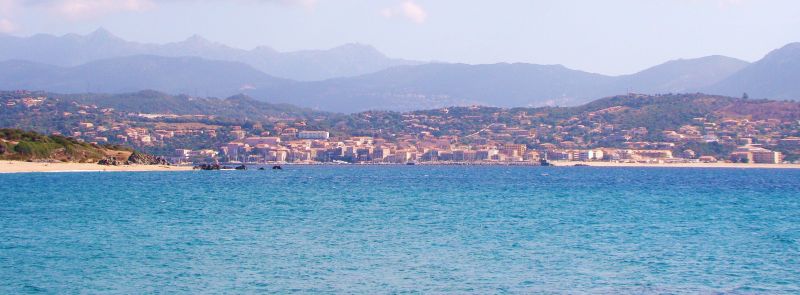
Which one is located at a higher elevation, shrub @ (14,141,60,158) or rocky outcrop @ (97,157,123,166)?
shrub @ (14,141,60,158)

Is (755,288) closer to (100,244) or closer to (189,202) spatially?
(100,244)

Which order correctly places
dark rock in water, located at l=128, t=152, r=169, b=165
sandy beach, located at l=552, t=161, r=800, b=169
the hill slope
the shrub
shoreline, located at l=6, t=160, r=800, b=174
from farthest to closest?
sandy beach, located at l=552, t=161, r=800, b=169 → dark rock in water, located at l=128, t=152, r=169, b=165 → the shrub → the hill slope → shoreline, located at l=6, t=160, r=800, b=174

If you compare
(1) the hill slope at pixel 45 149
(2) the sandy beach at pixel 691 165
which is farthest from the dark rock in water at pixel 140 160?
(2) the sandy beach at pixel 691 165

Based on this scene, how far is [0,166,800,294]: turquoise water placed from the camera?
26.4 metres

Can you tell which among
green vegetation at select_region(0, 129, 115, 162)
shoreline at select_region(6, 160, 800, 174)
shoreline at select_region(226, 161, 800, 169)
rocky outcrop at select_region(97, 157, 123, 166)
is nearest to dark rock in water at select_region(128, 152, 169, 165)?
shoreline at select_region(6, 160, 800, 174)

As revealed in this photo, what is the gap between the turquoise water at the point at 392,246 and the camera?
26359 millimetres

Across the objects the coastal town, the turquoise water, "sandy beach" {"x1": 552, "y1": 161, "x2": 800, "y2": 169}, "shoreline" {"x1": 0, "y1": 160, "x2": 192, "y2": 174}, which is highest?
the coastal town

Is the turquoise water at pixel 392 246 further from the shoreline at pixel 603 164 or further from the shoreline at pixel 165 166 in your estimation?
the shoreline at pixel 603 164

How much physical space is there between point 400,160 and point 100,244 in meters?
158

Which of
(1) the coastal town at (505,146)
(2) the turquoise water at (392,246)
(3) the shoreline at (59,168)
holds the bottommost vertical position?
(2) the turquoise water at (392,246)

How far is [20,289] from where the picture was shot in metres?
25.0

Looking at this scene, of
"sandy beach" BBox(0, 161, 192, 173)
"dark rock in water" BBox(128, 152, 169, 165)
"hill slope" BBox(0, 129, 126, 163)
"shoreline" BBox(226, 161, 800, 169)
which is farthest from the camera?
"shoreline" BBox(226, 161, 800, 169)

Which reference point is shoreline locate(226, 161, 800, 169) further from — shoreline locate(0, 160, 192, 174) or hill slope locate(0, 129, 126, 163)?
shoreline locate(0, 160, 192, 174)

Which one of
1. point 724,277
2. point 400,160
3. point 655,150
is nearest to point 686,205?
point 724,277
